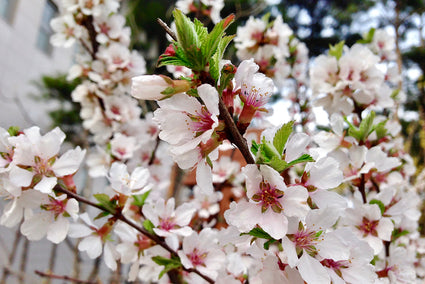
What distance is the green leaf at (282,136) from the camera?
1.20ft

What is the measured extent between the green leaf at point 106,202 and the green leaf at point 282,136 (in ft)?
1.04

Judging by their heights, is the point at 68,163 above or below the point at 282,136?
below

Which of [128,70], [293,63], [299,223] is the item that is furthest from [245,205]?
[293,63]

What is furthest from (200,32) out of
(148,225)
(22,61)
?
(22,61)

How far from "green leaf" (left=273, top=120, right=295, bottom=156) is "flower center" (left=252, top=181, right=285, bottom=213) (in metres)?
0.05

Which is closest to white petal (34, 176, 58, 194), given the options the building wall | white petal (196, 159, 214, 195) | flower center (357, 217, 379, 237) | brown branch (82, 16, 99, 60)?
white petal (196, 159, 214, 195)

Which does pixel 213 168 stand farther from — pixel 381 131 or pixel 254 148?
pixel 381 131

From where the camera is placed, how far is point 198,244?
24.4 inches

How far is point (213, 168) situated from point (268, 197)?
20cm

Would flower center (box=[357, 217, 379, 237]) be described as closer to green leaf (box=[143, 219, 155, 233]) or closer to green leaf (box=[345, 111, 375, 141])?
green leaf (box=[345, 111, 375, 141])

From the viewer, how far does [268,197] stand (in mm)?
371

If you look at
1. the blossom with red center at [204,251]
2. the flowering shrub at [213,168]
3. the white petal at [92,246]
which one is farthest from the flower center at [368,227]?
the white petal at [92,246]

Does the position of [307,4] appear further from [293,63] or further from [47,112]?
[47,112]

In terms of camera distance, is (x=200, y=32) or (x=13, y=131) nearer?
(x=200, y=32)
